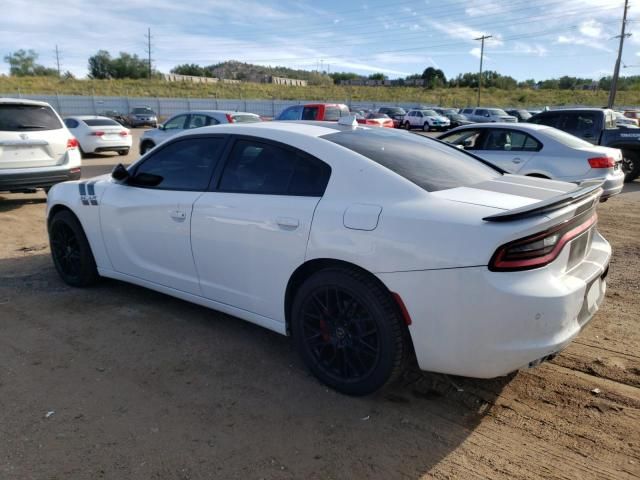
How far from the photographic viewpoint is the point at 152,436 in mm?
2613

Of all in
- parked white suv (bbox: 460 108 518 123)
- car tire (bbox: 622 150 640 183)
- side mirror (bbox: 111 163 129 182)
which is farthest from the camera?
parked white suv (bbox: 460 108 518 123)

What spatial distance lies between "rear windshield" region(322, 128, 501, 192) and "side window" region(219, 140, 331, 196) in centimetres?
28

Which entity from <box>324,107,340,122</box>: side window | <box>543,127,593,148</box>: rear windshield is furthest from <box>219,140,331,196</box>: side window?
<box>324,107,340,122</box>: side window

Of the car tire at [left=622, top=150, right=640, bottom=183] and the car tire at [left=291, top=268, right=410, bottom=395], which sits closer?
the car tire at [left=291, top=268, right=410, bottom=395]

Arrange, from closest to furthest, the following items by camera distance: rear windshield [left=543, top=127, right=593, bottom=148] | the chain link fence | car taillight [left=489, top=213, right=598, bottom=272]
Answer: car taillight [left=489, top=213, right=598, bottom=272]
rear windshield [left=543, top=127, right=593, bottom=148]
the chain link fence

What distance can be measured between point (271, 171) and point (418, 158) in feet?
3.22

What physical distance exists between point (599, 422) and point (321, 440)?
5.01 feet

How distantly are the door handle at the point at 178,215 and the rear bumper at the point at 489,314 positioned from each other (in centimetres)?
169

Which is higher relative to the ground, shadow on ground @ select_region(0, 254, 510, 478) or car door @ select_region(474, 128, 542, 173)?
→ car door @ select_region(474, 128, 542, 173)

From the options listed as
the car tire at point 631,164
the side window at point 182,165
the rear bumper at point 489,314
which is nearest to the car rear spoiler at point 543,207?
the rear bumper at point 489,314

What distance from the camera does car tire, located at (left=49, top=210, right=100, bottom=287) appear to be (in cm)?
457

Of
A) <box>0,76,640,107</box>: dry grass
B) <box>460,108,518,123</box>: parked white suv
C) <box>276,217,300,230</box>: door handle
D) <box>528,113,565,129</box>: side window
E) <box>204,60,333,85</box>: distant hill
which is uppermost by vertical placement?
<box>204,60,333,85</box>: distant hill

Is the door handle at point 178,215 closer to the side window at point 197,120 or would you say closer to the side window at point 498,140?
the side window at point 498,140

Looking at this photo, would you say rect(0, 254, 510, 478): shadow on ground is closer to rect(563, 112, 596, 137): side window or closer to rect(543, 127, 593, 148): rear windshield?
Answer: rect(543, 127, 593, 148): rear windshield
